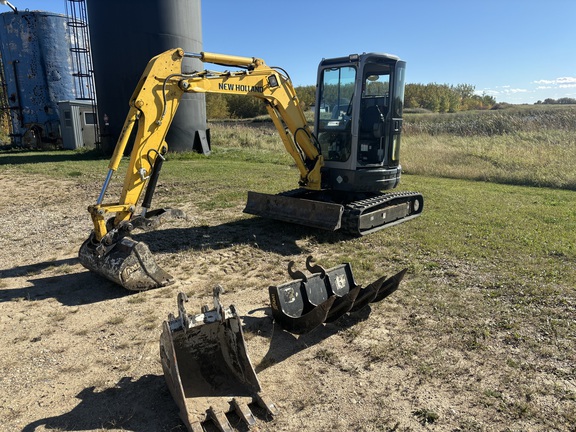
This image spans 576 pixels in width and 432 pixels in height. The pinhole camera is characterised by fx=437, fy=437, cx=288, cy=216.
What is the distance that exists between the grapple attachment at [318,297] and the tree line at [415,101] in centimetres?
3670

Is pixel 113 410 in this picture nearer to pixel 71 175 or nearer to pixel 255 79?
pixel 255 79

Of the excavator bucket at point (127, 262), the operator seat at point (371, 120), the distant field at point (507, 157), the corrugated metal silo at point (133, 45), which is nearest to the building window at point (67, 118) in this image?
the corrugated metal silo at point (133, 45)

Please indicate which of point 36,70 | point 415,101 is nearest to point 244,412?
point 36,70

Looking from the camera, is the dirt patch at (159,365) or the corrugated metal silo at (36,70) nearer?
the dirt patch at (159,365)

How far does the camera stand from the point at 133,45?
16141 mm

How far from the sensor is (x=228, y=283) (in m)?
5.37

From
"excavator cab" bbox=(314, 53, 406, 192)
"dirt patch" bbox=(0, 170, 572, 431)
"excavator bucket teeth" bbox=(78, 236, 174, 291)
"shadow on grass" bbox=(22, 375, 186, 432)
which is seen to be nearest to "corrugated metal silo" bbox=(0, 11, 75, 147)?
"dirt patch" bbox=(0, 170, 572, 431)

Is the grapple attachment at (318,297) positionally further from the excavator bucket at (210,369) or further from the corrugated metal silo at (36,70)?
the corrugated metal silo at (36,70)

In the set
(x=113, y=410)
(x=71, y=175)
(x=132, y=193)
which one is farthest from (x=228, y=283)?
(x=71, y=175)

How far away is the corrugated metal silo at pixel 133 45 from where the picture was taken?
52.4 feet

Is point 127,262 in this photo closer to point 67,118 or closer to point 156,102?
point 156,102

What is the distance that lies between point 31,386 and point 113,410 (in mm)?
796

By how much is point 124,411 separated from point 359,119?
5678mm

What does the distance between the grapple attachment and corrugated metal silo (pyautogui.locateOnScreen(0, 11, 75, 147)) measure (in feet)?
66.5
